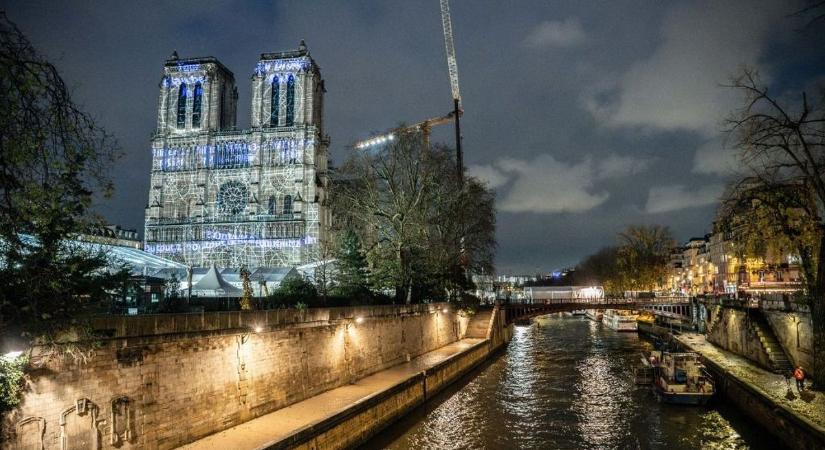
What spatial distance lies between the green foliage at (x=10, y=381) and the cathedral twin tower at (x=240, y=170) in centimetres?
4878

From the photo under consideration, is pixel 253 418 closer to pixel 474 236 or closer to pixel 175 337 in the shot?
pixel 175 337

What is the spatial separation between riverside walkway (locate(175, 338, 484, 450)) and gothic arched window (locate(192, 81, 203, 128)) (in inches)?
1918

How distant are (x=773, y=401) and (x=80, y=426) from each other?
17.2 metres

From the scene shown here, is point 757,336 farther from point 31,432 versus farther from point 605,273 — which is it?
point 605,273

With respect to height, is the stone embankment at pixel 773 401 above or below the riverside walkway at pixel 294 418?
below

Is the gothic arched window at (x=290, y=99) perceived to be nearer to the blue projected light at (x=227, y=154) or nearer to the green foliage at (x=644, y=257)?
the blue projected light at (x=227, y=154)

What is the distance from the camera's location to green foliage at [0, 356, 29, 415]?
345 inches

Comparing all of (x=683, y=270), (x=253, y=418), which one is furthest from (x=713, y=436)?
(x=683, y=270)

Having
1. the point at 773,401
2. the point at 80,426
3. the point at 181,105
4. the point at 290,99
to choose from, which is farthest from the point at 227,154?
the point at 773,401

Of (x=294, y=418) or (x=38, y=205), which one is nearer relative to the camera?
(x=38, y=205)

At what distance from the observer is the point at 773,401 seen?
16.6 meters

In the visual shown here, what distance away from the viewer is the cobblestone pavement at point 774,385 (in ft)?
50.1

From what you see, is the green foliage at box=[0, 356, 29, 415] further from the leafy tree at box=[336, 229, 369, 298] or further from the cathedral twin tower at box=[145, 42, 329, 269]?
the cathedral twin tower at box=[145, 42, 329, 269]

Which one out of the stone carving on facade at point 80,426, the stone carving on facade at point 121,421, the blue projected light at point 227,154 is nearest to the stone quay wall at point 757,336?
the stone carving on facade at point 121,421
